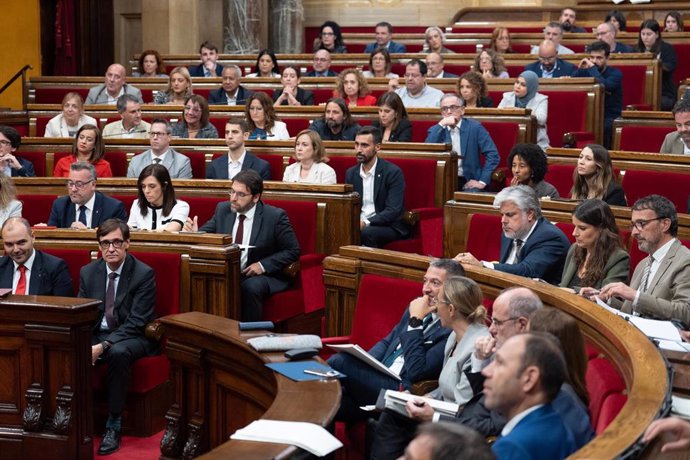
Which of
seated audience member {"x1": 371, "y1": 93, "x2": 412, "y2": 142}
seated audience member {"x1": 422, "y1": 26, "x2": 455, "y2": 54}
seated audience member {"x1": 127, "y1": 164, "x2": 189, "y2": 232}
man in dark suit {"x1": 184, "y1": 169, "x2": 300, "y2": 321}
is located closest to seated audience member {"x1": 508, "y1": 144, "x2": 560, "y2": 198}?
man in dark suit {"x1": 184, "y1": 169, "x2": 300, "y2": 321}

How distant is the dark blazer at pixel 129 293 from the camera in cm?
493

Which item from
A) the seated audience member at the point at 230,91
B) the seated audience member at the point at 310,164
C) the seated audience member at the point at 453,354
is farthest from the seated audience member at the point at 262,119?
the seated audience member at the point at 453,354

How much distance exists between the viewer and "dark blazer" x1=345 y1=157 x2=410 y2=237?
6.34 metres

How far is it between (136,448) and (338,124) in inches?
119

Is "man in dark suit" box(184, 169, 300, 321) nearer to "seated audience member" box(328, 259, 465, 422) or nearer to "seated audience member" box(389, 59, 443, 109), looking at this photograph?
"seated audience member" box(328, 259, 465, 422)

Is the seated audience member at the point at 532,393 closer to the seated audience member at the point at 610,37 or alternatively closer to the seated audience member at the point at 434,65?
the seated audience member at the point at 434,65

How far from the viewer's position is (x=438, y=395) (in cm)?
363

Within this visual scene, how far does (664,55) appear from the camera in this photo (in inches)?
354

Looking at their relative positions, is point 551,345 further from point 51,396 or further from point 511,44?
point 511,44

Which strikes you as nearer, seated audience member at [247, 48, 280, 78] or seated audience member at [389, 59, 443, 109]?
seated audience member at [389, 59, 443, 109]

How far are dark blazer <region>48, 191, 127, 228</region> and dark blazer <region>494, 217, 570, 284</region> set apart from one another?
7.17 feet

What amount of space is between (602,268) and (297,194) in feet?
6.82

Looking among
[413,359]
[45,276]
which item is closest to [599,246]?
[413,359]

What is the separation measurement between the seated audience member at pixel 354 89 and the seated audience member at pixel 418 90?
0.27 meters
